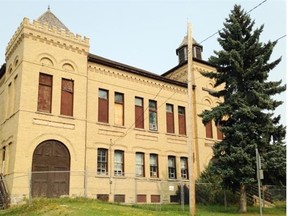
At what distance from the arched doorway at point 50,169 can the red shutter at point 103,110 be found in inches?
155

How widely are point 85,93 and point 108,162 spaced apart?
207 inches

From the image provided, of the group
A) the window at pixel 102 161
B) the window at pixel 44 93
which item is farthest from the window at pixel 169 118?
the window at pixel 44 93

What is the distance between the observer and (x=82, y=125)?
24391mm

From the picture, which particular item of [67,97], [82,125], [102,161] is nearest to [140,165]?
[102,161]

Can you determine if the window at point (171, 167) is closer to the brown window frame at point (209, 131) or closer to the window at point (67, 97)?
the brown window frame at point (209, 131)

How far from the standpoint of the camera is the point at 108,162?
994 inches

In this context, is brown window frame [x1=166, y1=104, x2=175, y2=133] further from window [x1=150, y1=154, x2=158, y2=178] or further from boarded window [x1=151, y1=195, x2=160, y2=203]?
boarded window [x1=151, y1=195, x2=160, y2=203]

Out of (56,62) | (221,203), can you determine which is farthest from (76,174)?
(221,203)

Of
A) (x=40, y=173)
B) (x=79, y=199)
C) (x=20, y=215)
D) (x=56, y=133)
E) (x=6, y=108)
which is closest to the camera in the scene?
(x=20, y=215)

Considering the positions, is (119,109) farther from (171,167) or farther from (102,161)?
(171,167)

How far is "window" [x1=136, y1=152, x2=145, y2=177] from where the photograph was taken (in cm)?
2689

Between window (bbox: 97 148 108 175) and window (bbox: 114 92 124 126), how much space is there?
261 centimetres

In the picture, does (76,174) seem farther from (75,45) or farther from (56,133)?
(75,45)

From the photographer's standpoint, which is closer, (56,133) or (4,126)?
(56,133)
